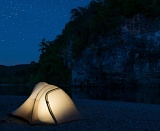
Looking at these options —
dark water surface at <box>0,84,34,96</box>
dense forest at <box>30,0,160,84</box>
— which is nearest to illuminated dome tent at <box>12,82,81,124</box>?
dark water surface at <box>0,84,34,96</box>

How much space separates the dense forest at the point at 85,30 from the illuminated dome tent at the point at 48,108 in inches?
1715

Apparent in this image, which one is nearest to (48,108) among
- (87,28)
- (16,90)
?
(16,90)

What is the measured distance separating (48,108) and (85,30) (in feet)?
168

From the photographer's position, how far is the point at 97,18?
Result: 186 feet

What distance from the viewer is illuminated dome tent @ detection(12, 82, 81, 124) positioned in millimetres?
8617

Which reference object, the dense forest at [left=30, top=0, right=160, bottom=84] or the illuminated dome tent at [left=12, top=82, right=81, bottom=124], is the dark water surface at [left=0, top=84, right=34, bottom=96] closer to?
the dense forest at [left=30, top=0, right=160, bottom=84]

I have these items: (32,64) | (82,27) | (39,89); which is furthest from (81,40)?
(39,89)

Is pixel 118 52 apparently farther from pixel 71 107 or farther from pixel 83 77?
pixel 71 107

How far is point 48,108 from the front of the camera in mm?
8727

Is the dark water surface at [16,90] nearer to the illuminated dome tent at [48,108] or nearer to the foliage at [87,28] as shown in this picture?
the foliage at [87,28]

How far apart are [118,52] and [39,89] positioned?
137 feet

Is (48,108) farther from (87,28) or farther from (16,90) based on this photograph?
(87,28)

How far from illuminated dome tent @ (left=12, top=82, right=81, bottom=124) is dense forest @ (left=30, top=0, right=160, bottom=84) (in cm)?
4356

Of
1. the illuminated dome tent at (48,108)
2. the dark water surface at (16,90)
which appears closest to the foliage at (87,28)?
the dark water surface at (16,90)
